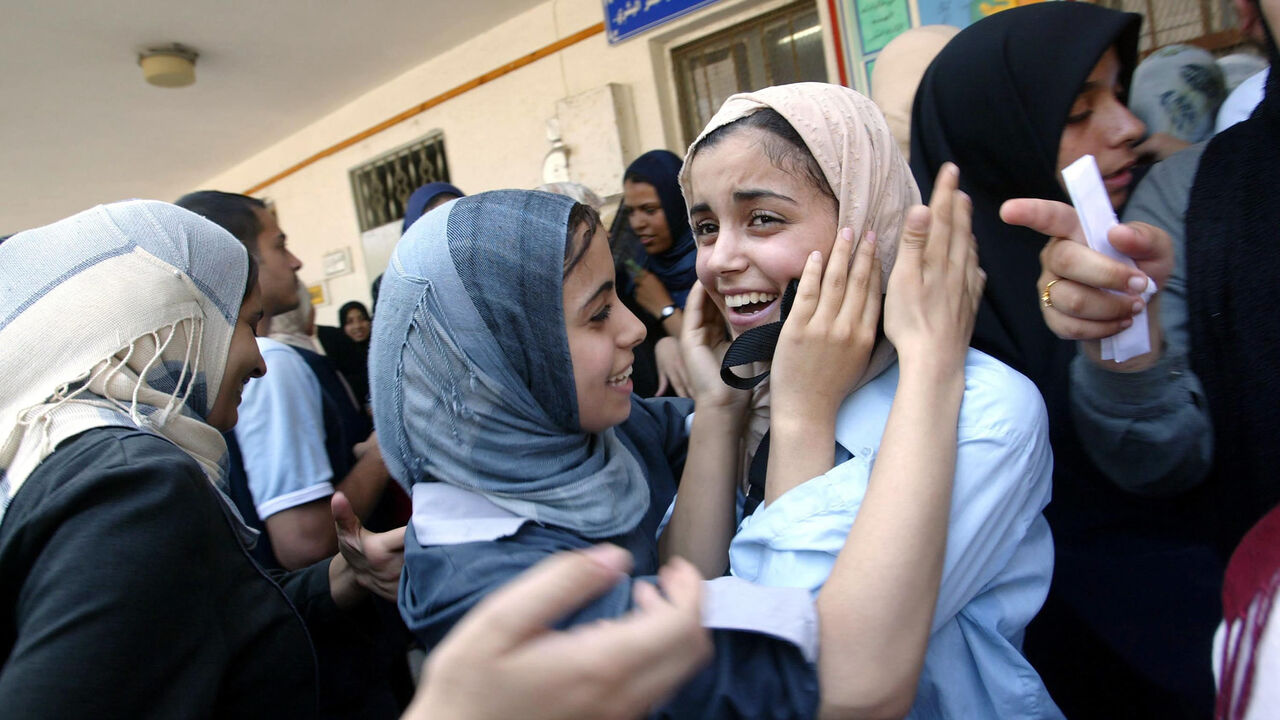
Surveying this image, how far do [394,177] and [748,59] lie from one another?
3684mm

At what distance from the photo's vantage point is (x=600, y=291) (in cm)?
116

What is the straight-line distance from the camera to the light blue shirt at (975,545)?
0.95 meters

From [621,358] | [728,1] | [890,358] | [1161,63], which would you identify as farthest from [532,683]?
[728,1]

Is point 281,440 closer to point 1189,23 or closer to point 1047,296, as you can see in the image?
point 1047,296

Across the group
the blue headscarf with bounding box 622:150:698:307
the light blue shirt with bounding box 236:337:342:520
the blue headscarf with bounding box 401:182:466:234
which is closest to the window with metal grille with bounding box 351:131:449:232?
the blue headscarf with bounding box 401:182:466:234

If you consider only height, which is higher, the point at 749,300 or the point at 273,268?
the point at 273,268

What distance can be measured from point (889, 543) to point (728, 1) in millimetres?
4094

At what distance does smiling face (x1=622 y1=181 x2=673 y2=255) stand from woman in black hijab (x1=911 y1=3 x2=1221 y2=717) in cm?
180

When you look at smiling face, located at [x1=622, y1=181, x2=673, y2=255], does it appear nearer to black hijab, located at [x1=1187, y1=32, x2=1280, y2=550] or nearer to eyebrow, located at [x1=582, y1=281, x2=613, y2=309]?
eyebrow, located at [x1=582, y1=281, x2=613, y2=309]

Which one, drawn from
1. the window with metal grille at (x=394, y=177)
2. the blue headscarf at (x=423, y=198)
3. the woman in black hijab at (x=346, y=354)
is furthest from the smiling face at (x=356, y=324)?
the blue headscarf at (x=423, y=198)

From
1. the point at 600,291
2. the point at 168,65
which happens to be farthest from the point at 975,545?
the point at 168,65

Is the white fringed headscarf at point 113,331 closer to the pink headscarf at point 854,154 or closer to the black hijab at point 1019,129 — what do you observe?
the pink headscarf at point 854,154

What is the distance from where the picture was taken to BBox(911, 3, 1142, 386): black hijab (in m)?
1.37

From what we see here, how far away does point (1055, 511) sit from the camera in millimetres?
1414
